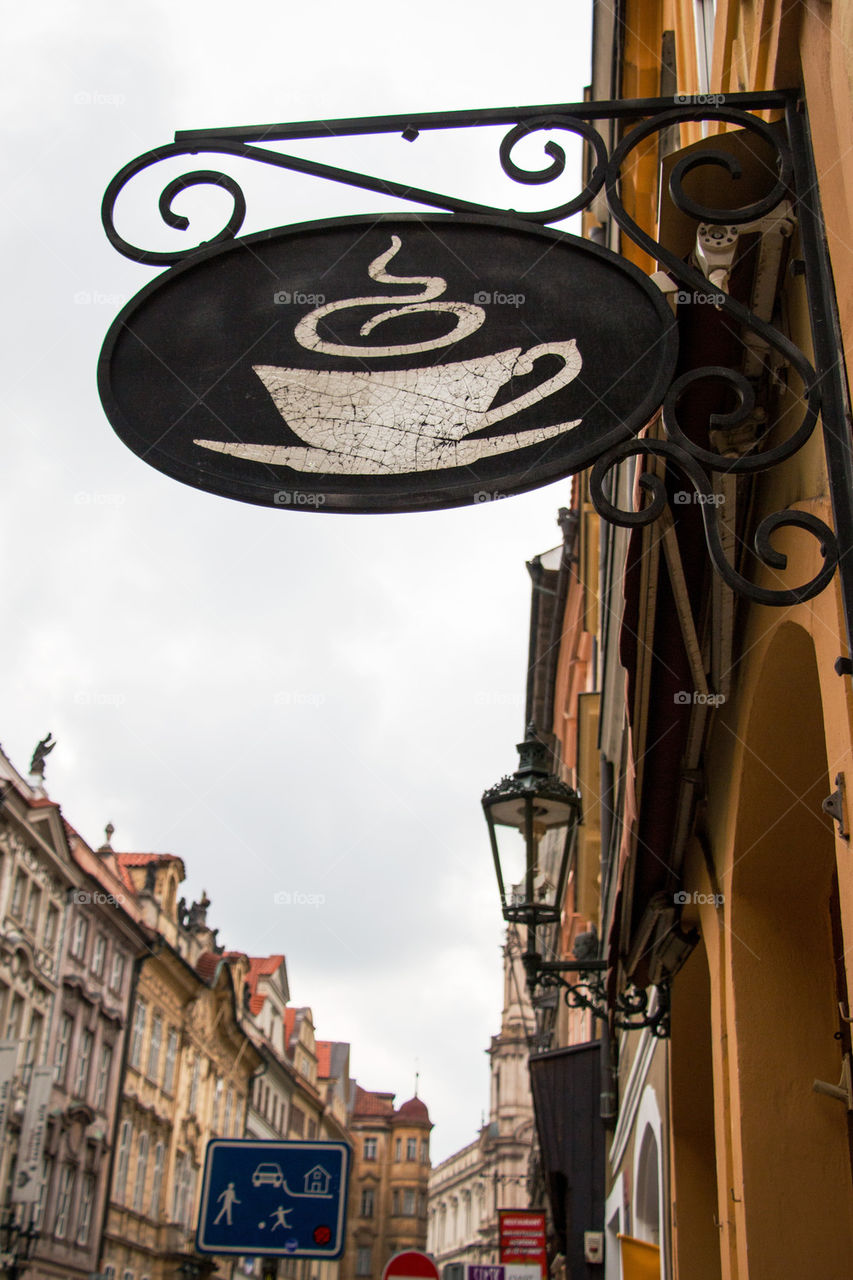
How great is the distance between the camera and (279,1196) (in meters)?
5.89

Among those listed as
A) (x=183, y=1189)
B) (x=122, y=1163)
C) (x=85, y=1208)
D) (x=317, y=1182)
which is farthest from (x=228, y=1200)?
(x=183, y=1189)

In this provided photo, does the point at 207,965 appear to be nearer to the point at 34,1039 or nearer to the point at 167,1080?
the point at 167,1080

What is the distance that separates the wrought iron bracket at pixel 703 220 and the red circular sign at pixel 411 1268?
8.40 metres

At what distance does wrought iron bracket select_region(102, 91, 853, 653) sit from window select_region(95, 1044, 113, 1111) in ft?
107

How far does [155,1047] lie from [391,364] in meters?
37.7

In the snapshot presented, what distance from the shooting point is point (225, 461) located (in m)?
3.01

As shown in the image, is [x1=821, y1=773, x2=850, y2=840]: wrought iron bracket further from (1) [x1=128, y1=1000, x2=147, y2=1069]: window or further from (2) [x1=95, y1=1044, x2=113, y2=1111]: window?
(1) [x1=128, y1=1000, x2=147, y2=1069]: window

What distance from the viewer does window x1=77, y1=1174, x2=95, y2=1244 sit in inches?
1233

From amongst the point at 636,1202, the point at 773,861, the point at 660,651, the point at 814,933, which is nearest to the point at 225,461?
the point at 660,651

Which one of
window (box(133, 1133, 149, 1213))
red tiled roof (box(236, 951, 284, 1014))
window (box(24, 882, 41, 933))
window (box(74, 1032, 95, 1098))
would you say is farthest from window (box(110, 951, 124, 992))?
red tiled roof (box(236, 951, 284, 1014))

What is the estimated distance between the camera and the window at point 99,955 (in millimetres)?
32375

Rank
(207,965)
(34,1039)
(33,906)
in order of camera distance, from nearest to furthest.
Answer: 1. (33,906)
2. (34,1039)
3. (207,965)

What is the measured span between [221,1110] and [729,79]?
4523cm

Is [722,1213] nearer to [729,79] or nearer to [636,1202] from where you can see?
[729,79]
